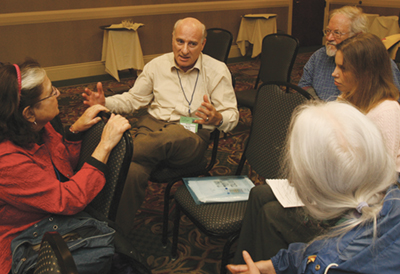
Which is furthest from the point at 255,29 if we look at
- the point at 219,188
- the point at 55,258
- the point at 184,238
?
the point at 55,258

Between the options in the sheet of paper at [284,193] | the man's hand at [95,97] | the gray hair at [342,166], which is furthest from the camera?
the man's hand at [95,97]

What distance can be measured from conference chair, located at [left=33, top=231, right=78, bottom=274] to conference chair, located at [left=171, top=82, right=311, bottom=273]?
2.83 feet

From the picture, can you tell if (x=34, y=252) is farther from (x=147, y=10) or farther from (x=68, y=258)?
(x=147, y=10)

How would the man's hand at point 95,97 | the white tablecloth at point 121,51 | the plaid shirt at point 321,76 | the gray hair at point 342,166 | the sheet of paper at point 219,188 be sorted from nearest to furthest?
the gray hair at point 342,166
the sheet of paper at point 219,188
the man's hand at point 95,97
the plaid shirt at point 321,76
the white tablecloth at point 121,51

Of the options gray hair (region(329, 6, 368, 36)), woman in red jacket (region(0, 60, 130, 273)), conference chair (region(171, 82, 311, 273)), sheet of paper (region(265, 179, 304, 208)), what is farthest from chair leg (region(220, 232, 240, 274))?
gray hair (region(329, 6, 368, 36))

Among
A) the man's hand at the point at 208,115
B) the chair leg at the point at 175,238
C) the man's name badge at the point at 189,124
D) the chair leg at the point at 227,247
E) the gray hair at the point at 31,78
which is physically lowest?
the chair leg at the point at 175,238

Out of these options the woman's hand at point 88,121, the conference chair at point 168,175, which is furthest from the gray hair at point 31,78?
the conference chair at point 168,175

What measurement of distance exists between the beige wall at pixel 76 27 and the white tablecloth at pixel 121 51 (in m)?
0.41

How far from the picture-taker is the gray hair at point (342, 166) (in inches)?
39.1

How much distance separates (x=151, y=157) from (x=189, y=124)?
447mm

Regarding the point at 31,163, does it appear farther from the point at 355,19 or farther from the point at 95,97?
the point at 355,19

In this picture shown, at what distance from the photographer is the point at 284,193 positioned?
63.2 inches

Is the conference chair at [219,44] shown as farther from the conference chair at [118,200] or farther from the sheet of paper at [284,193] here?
the conference chair at [118,200]

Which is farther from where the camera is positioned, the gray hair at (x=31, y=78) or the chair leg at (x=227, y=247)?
the chair leg at (x=227, y=247)
